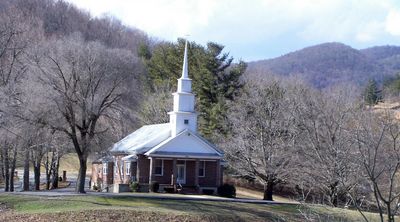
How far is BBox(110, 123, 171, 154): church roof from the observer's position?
55.8 m

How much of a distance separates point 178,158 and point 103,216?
19.0 metres

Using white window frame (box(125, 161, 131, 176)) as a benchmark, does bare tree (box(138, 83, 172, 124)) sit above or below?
above

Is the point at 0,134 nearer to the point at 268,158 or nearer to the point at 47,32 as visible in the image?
the point at 268,158

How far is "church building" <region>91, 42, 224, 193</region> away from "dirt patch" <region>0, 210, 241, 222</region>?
16.0 m

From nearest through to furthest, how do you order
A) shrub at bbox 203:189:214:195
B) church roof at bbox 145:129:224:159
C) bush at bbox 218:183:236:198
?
bush at bbox 218:183:236:198, church roof at bbox 145:129:224:159, shrub at bbox 203:189:214:195

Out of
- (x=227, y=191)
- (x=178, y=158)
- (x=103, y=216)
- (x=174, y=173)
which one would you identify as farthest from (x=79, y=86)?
(x=227, y=191)

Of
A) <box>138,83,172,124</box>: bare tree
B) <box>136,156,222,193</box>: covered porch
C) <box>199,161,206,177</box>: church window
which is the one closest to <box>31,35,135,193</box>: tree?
<box>136,156,222,193</box>: covered porch

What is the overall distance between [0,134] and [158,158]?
14987mm

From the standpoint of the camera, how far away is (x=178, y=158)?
54.8 metres

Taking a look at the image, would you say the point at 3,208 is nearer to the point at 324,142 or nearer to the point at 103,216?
the point at 103,216

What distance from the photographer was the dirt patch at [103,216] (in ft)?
115

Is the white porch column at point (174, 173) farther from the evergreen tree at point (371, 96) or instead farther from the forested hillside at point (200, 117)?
the evergreen tree at point (371, 96)

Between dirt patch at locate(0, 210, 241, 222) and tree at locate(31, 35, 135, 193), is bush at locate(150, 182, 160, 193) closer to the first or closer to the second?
tree at locate(31, 35, 135, 193)

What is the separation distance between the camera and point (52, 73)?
43500 mm
